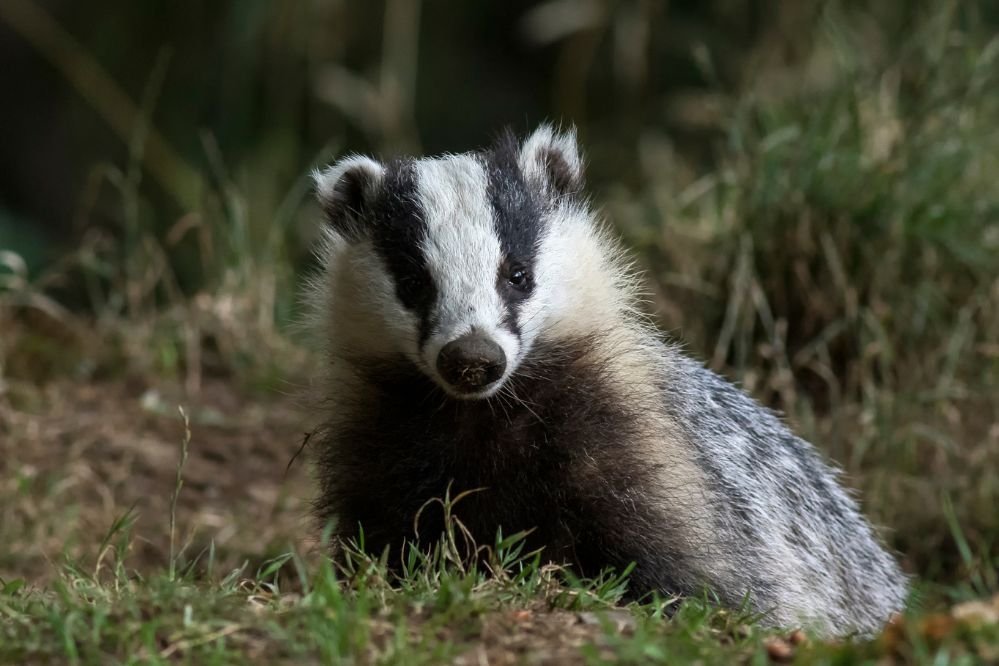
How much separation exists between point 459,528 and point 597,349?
654 millimetres

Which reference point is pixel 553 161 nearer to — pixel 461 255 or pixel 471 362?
pixel 461 255

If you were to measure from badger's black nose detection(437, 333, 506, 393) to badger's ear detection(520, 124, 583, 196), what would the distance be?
824mm

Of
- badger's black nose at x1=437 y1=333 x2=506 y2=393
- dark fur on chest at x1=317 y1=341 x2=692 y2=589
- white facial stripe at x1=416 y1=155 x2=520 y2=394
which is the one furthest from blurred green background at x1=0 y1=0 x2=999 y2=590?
badger's black nose at x1=437 y1=333 x2=506 y2=393

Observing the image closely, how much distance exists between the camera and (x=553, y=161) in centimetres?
439

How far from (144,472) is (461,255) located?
2.40 meters

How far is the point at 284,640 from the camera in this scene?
283cm

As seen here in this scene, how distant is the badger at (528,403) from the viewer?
12.4ft

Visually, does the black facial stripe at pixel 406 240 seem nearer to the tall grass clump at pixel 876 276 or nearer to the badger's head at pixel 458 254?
the badger's head at pixel 458 254

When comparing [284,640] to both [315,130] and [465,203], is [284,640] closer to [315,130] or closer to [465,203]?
[465,203]

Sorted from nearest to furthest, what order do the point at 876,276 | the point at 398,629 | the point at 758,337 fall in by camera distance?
the point at 398,629 → the point at 876,276 → the point at 758,337

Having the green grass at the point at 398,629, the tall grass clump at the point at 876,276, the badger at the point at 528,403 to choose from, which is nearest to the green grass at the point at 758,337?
the tall grass clump at the point at 876,276

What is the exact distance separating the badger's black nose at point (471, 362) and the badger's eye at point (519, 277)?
0.30 metres

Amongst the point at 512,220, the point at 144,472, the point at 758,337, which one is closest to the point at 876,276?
the point at 758,337

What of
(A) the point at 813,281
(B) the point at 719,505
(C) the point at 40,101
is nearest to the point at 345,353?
(B) the point at 719,505
